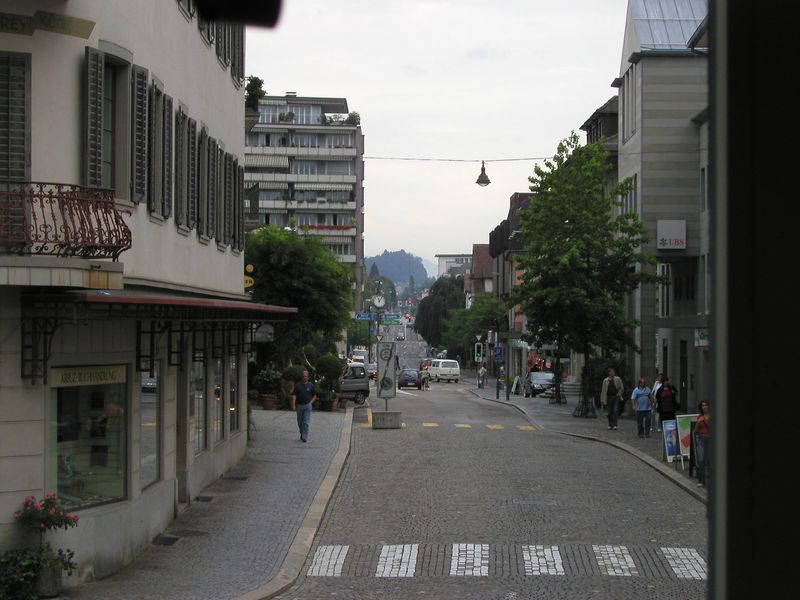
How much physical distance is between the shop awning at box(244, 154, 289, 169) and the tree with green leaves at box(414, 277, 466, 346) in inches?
1514

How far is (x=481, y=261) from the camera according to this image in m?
137

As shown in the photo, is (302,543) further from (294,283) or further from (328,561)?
(294,283)

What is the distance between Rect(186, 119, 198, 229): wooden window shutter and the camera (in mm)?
18141

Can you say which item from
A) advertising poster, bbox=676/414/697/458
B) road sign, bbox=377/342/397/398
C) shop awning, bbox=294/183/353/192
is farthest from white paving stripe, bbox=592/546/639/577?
shop awning, bbox=294/183/353/192

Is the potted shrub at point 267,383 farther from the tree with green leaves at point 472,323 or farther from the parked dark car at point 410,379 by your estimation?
the tree with green leaves at point 472,323

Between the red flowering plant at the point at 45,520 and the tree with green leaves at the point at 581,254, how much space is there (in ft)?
95.7

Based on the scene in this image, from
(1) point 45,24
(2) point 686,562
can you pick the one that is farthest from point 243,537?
(1) point 45,24

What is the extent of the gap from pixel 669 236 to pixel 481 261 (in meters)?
99.6

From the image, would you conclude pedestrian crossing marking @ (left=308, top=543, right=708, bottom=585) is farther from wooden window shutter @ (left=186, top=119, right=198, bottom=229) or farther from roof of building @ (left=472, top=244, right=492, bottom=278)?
roof of building @ (left=472, top=244, right=492, bottom=278)

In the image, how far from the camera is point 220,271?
862 inches

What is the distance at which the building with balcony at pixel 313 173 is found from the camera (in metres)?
101

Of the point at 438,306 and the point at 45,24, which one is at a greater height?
the point at 45,24
